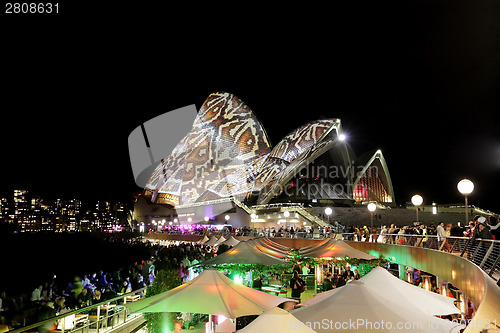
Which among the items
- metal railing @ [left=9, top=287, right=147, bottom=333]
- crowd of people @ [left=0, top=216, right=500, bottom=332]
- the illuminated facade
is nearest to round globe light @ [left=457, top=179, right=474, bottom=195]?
crowd of people @ [left=0, top=216, right=500, bottom=332]

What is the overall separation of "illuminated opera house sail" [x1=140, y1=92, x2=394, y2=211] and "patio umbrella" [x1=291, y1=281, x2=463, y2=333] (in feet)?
135

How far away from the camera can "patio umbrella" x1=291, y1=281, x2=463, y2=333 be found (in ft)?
14.1

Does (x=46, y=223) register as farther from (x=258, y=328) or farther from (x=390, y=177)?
(x=258, y=328)

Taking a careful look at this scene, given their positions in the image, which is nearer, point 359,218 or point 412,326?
point 412,326

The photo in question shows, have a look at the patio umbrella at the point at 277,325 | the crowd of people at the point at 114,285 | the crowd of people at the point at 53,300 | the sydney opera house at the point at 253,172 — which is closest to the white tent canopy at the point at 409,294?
the patio umbrella at the point at 277,325

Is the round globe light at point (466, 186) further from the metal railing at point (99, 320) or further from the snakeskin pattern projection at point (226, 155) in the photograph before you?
the snakeskin pattern projection at point (226, 155)

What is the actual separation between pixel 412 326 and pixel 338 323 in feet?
2.46

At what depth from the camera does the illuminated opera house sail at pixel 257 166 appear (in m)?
47.8

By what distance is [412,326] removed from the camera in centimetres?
425

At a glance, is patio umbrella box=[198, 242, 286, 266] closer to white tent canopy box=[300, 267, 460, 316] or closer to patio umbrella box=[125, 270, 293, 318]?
patio umbrella box=[125, 270, 293, 318]

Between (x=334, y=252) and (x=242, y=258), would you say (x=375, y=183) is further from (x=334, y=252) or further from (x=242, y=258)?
(x=242, y=258)

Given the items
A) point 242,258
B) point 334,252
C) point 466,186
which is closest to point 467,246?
point 466,186

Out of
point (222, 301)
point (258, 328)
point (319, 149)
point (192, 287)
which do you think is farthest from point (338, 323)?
point (319, 149)

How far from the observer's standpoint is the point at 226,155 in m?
59.2
